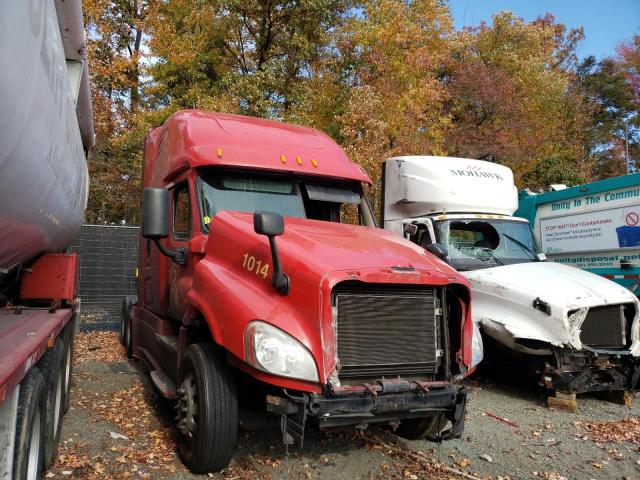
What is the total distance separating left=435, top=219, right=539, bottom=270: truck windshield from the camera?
7.72 metres

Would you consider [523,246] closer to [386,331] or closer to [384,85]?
[386,331]

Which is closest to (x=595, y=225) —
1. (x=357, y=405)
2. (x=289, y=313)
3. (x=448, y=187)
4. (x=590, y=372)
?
(x=448, y=187)

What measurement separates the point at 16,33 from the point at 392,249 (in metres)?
3.12

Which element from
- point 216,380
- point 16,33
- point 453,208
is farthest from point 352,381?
point 453,208

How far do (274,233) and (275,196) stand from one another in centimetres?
157

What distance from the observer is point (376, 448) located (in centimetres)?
478

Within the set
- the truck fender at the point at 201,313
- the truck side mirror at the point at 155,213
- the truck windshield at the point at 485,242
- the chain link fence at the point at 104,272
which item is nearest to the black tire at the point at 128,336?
the chain link fence at the point at 104,272

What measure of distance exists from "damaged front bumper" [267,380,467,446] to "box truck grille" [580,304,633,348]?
3.28 meters

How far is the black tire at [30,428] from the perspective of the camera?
2750mm

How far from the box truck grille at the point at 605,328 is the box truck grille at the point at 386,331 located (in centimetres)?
324

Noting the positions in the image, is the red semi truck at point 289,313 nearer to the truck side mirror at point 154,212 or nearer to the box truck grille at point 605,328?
the truck side mirror at point 154,212

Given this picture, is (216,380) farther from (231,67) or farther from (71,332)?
(231,67)

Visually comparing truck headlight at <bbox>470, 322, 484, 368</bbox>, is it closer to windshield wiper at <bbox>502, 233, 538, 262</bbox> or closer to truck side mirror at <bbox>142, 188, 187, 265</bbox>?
truck side mirror at <bbox>142, 188, 187, 265</bbox>

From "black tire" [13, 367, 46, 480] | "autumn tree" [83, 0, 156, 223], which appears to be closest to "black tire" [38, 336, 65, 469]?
"black tire" [13, 367, 46, 480]
